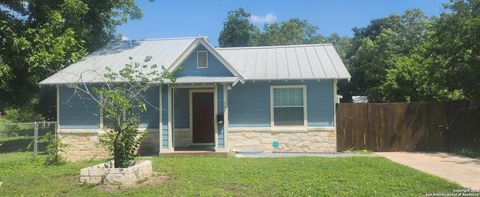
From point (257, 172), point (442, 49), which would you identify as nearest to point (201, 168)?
point (257, 172)

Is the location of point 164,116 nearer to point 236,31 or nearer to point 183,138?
point 183,138

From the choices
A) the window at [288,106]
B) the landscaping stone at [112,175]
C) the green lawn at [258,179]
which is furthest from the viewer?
the window at [288,106]

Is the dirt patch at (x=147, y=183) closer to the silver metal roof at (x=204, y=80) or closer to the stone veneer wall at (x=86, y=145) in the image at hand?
the silver metal roof at (x=204, y=80)

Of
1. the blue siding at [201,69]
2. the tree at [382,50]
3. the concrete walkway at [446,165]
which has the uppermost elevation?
the tree at [382,50]

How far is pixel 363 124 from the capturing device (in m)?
15.6

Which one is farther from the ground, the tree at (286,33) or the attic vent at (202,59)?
the tree at (286,33)

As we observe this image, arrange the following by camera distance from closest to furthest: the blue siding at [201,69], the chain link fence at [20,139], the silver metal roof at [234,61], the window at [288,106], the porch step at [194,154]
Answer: the porch step at [194,154]
the blue siding at [201,69]
the silver metal roof at [234,61]
the window at [288,106]
the chain link fence at [20,139]

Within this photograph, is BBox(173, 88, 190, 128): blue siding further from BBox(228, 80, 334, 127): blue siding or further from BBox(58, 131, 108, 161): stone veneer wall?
BBox(58, 131, 108, 161): stone veneer wall

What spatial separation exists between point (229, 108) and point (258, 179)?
631 centimetres

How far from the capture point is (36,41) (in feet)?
56.1

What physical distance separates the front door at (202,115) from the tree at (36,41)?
518cm

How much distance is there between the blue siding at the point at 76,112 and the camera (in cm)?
1563

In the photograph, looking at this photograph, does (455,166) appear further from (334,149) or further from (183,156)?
(183,156)

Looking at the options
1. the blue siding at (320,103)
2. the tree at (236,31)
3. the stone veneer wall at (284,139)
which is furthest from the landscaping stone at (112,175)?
the tree at (236,31)
